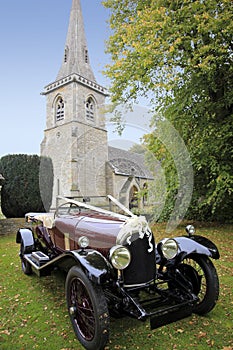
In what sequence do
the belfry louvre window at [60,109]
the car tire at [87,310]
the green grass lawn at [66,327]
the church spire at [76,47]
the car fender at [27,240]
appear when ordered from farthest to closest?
the church spire at [76,47] < the belfry louvre window at [60,109] < the car fender at [27,240] < the green grass lawn at [66,327] < the car tire at [87,310]

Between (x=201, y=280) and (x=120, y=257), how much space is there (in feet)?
4.50

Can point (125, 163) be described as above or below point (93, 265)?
above

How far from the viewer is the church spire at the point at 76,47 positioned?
23.7 m

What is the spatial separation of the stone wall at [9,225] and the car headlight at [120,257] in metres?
8.15

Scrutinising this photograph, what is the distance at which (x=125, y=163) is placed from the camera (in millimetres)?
2764

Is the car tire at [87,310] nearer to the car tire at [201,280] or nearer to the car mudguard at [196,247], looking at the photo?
the car mudguard at [196,247]

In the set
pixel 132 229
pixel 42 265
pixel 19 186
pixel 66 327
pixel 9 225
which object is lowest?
pixel 66 327

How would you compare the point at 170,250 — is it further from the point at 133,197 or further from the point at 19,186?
the point at 19,186

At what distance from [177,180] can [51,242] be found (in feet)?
18.0

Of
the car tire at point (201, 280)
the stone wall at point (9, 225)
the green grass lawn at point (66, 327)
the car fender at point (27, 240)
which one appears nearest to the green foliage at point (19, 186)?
the stone wall at point (9, 225)

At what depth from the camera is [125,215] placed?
2844 millimetres

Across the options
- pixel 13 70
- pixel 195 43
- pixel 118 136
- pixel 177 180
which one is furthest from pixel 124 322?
pixel 13 70

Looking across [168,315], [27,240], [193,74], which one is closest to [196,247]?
[168,315]

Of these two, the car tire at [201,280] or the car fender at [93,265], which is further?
the car tire at [201,280]
